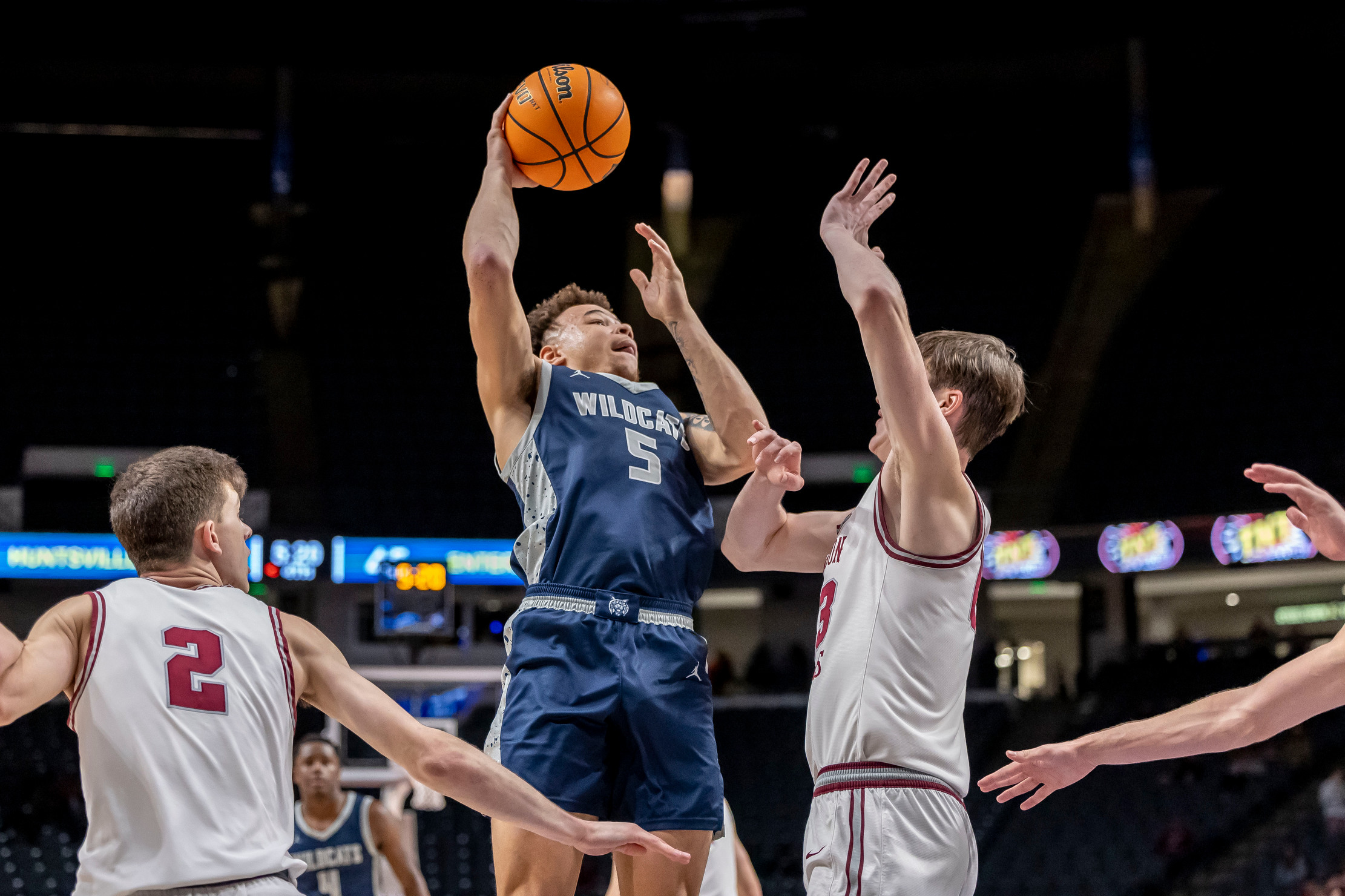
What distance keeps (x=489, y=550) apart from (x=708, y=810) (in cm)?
1133

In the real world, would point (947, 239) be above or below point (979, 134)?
below

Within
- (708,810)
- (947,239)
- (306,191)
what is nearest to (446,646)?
(306,191)

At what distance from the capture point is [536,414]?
3.71 m

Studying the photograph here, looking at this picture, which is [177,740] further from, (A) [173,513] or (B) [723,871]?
(B) [723,871]

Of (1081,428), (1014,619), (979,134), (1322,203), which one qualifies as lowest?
(1014,619)

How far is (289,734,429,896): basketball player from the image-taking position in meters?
7.04

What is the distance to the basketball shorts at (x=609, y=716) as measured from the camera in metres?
3.27

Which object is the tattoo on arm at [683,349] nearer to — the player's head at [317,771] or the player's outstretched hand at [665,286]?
the player's outstretched hand at [665,286]

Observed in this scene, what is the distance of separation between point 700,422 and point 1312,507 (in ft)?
5.75

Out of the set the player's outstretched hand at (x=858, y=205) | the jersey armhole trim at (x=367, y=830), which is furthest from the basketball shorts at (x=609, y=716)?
the jersey armhole trim at (x=367, y=830)

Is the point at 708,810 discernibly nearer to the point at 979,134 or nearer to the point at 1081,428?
the point at 1081,428

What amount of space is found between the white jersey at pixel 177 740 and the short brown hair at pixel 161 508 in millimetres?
85

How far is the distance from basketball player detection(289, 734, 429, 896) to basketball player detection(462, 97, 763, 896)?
3926 mm

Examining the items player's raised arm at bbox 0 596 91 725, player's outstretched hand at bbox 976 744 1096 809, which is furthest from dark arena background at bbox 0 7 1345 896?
player's raised arm at bbox 0 596 91 725
